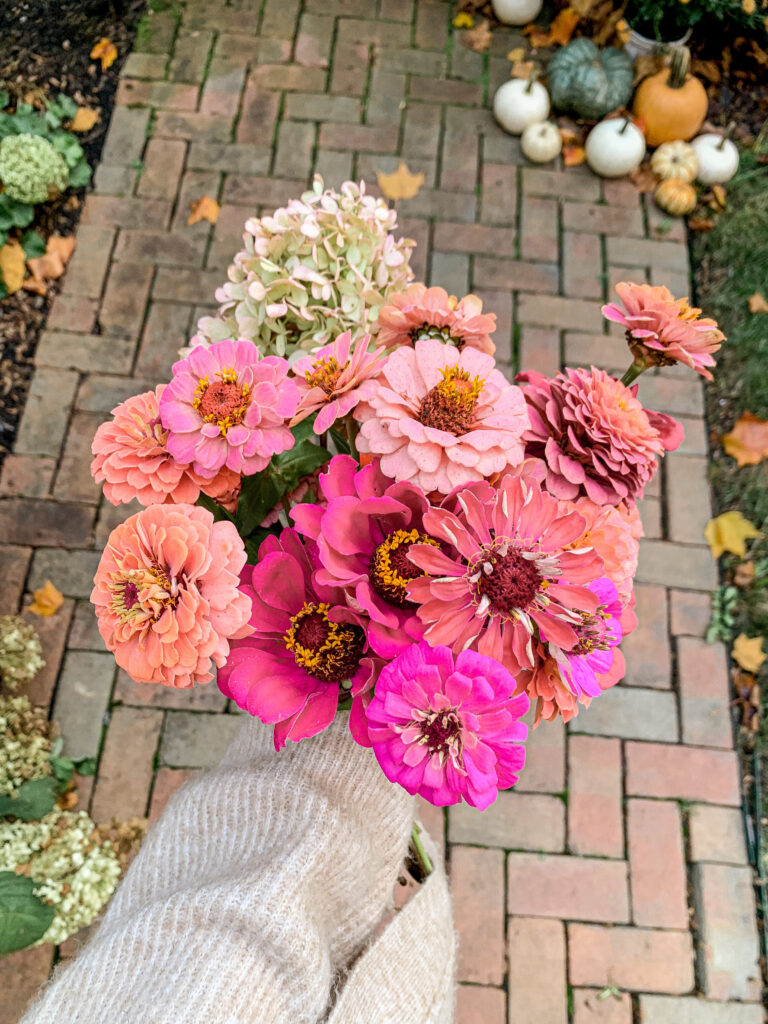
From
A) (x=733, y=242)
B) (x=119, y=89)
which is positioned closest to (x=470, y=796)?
(x=733, y=242)

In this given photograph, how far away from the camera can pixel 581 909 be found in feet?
7.22

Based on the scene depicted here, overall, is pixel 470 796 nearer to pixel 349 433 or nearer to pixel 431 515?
pixel 431 515

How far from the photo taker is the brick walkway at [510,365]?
2.18 meters

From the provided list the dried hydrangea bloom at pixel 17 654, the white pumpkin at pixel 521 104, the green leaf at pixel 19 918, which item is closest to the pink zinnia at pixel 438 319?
the green leaf at pixel 19 918

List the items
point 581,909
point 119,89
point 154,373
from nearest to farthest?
point 581,909 < point 154,373 < point 119,89

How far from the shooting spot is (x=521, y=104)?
307 centimetres

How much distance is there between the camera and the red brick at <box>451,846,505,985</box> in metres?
2.13

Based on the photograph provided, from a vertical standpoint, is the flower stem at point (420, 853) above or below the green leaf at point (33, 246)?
above

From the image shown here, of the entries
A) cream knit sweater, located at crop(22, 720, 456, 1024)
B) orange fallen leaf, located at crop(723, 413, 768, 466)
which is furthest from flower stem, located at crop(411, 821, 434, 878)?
orange fallen leaf, located at crop(723, 413, 768, 466)

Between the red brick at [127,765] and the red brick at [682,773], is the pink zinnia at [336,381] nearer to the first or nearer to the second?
the red brick at [127,765]

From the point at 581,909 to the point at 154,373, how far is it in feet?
7.50

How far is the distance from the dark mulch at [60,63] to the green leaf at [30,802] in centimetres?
172

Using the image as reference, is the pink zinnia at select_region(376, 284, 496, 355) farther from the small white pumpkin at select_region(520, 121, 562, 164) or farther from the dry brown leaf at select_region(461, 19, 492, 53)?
the dry brown leaf at select_region(461, 19, 492, 53)

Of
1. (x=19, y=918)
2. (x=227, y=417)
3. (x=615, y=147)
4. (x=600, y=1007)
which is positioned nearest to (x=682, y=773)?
(x=600, y=1007)
